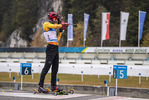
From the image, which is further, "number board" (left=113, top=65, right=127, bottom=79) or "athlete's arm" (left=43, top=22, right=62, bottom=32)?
"number board" (left=113, top=65, right=127, bottom=79)

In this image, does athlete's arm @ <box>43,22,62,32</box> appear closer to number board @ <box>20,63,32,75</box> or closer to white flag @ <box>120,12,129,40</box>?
number board @ <box>20,63,32,75</box>

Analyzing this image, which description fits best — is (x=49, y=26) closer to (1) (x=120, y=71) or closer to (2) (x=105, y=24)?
(1) (x=120, y=71)

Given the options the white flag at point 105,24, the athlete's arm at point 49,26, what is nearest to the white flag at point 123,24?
the white flag at point 105,24

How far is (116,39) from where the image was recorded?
72.6 meters

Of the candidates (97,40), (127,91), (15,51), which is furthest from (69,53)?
(127,91)

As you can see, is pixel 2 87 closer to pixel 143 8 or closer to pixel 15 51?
pixel 15 51

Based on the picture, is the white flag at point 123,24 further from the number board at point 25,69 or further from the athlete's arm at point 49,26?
the athlete's arm at point 49,26

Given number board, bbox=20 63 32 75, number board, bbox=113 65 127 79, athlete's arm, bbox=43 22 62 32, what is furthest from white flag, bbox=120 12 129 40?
athlete's arm, bbox=43 22 62 32

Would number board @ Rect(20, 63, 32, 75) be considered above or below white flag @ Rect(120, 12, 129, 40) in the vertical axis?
below

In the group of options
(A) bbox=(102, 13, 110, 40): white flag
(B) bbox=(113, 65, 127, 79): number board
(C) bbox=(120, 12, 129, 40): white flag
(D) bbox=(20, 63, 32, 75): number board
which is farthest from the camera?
(A) bbox=(102, 13, 110, 40): white flag

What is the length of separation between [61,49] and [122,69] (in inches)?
1655

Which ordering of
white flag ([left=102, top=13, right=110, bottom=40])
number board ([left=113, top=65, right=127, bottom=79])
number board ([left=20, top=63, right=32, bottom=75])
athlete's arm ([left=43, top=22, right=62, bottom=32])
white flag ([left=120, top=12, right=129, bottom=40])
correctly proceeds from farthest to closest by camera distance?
white flag ([left=102, top=13, right=110, bottom=40]) < white flag ([left=120, top=12, right=129, bottom=40]) < number board ([left=20, top=63, right=32, bottom=75]) < number board ([left=113, top=65, right=127, bottom=79]) < athlete's arm ([left=43, top=22, right=62, bottom=32])

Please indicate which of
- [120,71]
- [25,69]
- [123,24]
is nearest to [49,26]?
[120,71]

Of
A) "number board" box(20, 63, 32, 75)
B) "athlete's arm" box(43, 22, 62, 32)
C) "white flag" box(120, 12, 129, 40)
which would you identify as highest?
"white flag" box(120, 12, 129, 40)
